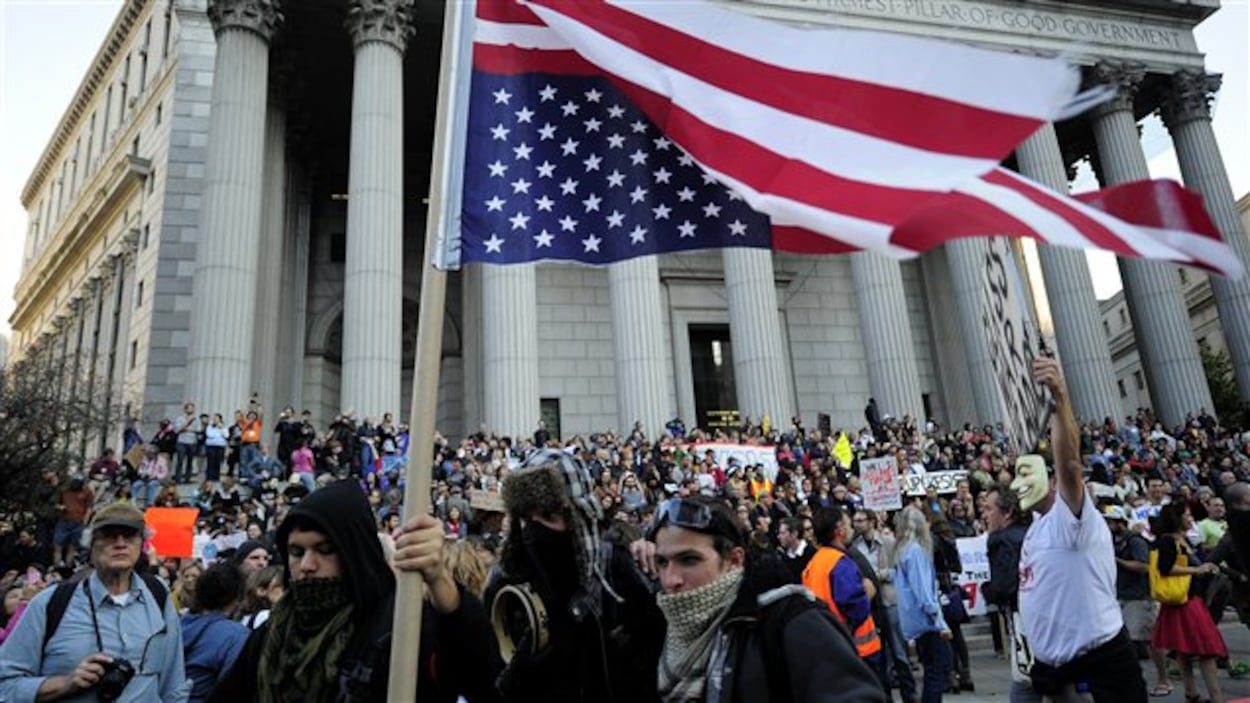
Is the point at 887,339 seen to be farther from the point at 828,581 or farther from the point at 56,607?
the point at 56,607

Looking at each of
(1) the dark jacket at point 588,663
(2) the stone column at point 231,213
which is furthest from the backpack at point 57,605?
(2) the stone column at point 231,213

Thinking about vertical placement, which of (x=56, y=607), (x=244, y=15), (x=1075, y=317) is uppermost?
(x=244, y=15)

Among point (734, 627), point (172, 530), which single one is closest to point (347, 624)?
point (734, 627)

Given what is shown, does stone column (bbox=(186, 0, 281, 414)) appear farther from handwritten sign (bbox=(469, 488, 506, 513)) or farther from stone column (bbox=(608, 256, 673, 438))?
handwritten sign (bbox=(469, 488, 506, 513))

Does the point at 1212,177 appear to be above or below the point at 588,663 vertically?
above

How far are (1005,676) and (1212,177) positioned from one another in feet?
93.3

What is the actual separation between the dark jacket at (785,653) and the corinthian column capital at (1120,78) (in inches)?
1291

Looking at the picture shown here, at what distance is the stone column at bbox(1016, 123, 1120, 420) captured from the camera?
90.9 ft

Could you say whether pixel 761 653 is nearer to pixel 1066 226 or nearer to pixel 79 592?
pixel 1066 226

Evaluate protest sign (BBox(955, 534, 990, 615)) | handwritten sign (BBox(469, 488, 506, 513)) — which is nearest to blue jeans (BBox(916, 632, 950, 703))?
protest sign (BBox(955, 534, 990, 615))

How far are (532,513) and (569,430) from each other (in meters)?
27.0

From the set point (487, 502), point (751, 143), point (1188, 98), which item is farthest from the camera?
point (1188, 98)

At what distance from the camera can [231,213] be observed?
72.4ft

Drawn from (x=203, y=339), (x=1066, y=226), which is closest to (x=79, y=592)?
(x=1066, y=226)
